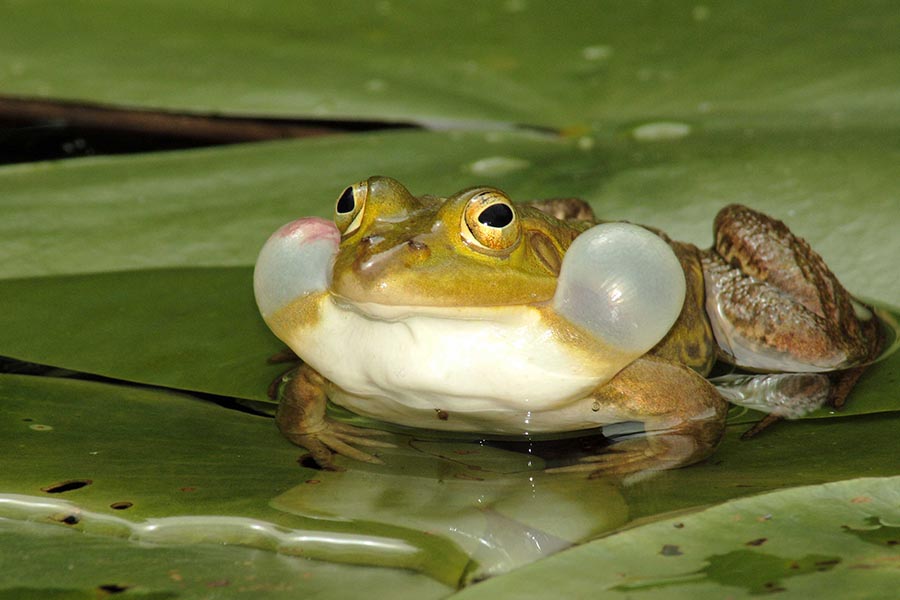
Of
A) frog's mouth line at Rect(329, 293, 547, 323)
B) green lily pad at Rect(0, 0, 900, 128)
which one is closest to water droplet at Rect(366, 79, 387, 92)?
green lily pad at Rect(0, 0, 900, 128)

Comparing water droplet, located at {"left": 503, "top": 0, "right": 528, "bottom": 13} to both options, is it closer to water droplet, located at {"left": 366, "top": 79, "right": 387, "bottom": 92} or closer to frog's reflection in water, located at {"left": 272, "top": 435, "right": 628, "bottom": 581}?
water droplet, located at {"left": 366, "top": 79, "right": 387, "bottom": 92}

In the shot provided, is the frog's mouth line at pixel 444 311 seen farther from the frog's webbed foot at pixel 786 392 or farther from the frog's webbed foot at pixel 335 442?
the frog's webbed foot at pixel 786 392

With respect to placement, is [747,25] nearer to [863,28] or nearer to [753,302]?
[863,28]

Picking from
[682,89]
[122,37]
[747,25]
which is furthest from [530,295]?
[122,37]

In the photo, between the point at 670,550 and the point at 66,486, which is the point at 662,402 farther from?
the point at 66,486

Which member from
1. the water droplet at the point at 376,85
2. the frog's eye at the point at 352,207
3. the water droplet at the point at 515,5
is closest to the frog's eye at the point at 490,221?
the frog's eye at the point at 352,207
